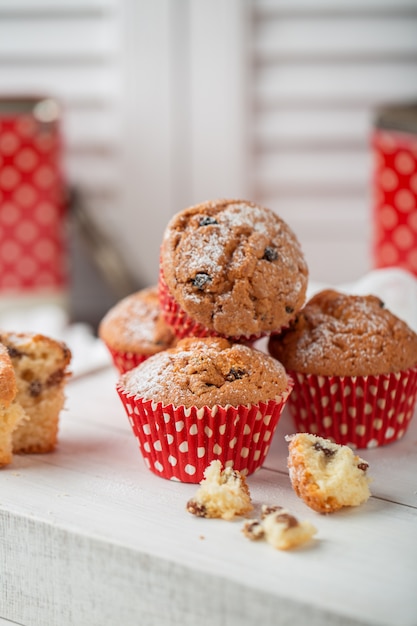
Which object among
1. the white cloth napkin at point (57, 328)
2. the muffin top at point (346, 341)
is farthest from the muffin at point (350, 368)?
the white cloth napkin at point (57, 328)

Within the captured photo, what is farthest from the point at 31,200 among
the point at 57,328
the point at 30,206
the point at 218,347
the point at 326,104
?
the point at 218,347

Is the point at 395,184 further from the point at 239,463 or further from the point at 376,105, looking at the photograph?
the point at 239,463

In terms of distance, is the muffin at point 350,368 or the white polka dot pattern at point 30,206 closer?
the muffin at point 350,368

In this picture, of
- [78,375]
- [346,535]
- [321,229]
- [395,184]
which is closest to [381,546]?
[346,535]

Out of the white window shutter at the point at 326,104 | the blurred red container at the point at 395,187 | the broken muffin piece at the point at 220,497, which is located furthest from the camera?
the white window shutter at the point at 326,104

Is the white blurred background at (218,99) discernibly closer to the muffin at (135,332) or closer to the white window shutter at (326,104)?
the white window shutter at (326,104)

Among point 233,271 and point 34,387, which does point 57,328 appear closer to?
point 34,387
